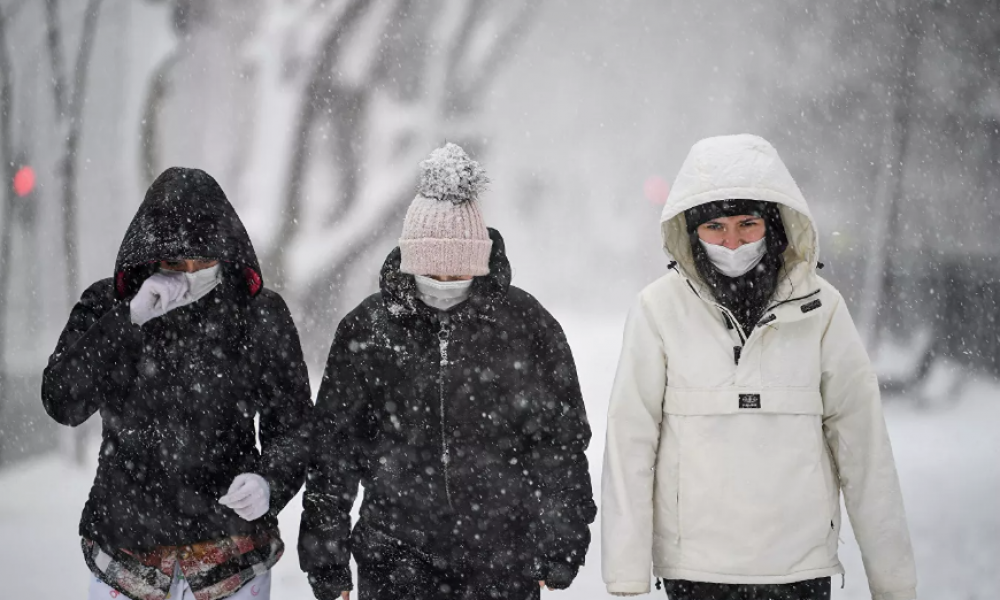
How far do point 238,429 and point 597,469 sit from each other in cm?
341

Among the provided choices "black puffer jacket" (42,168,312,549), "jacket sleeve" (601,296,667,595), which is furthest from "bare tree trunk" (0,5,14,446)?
"jacket sleeve" (601,296,667,595)

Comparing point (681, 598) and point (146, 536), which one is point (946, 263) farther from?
point (146, 536)

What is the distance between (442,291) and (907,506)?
4023 millimetres

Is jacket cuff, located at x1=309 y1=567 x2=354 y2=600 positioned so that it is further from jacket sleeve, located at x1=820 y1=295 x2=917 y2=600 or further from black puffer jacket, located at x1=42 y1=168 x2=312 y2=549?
jacket sleeve, located at x1=820 y1=295 x2=917 y2=600

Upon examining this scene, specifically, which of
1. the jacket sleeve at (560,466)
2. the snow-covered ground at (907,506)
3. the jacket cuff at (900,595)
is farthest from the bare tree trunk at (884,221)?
the jacket sleeve at (560,466)

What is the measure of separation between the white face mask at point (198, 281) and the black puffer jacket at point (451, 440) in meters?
0.40

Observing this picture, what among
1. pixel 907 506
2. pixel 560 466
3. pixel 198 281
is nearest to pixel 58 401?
pixel 198 281

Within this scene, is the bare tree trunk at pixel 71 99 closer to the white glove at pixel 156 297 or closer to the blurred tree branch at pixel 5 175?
the blurred tree branch at pixel 5 175

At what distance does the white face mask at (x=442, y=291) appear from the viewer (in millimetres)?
2508

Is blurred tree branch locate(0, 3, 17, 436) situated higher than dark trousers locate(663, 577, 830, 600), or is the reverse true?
blurred tree branch locate(0, 3, 17, 436)

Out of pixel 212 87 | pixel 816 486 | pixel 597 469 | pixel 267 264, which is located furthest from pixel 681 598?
pixel 212 87

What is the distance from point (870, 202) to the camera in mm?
6191

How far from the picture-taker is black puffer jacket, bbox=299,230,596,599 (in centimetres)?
246

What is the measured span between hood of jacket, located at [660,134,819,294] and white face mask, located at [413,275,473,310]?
57cm
